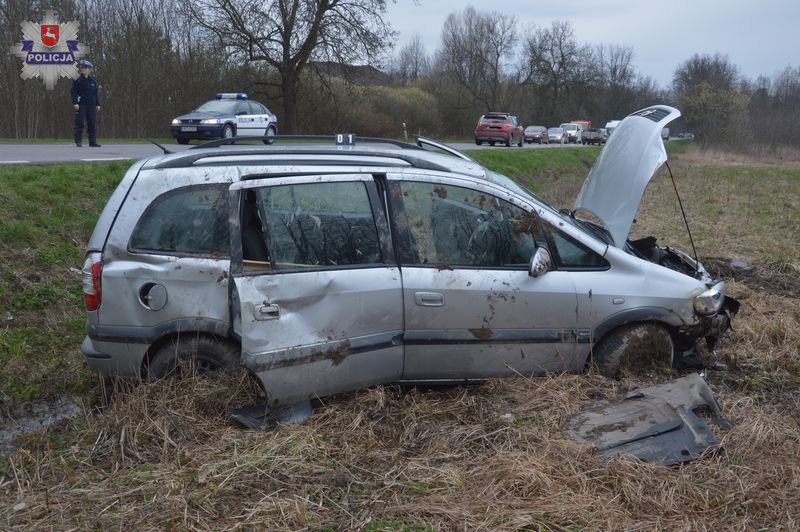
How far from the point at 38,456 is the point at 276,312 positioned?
5.14 ft

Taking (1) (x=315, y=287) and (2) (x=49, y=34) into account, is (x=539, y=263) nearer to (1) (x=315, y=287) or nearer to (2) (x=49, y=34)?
(1) (x=315, y=287)

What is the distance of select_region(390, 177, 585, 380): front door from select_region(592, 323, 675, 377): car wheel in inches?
7.6

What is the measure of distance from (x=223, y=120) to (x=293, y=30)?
41.0 ft

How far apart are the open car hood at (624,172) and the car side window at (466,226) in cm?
90

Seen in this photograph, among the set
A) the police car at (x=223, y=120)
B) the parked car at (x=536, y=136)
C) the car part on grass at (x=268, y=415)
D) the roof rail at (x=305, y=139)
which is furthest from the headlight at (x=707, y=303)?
the parked car at (x=536, y=136)

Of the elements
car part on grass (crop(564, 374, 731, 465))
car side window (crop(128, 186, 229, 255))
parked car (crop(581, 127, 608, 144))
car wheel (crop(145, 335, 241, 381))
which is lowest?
car part on grass (crop(564, 374, 731, 465))

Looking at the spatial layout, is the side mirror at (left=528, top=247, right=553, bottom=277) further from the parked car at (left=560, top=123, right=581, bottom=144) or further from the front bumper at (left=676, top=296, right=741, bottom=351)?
the parked car at (left=560, top=123, right=581, bottom=144)

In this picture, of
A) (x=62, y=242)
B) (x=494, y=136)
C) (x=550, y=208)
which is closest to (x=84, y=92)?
(x=62, y=242)

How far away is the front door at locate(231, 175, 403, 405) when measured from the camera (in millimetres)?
4234

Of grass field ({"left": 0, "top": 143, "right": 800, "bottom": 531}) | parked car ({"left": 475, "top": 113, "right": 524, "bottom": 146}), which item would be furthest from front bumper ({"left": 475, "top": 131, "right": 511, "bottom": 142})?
grass field ({"left": 0, "top": 143, "right": 800, "bottom": 531})

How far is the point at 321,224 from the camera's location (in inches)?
182

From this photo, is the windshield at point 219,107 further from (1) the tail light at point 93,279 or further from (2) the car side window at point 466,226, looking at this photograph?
(2) the car side window at point 466,226

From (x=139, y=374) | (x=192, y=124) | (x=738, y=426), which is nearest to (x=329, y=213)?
(x=139, y=374)

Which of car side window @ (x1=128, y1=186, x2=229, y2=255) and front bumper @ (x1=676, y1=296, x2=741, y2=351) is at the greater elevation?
car side window @ (x1=128, y1=186, x2=229, y2=255)
